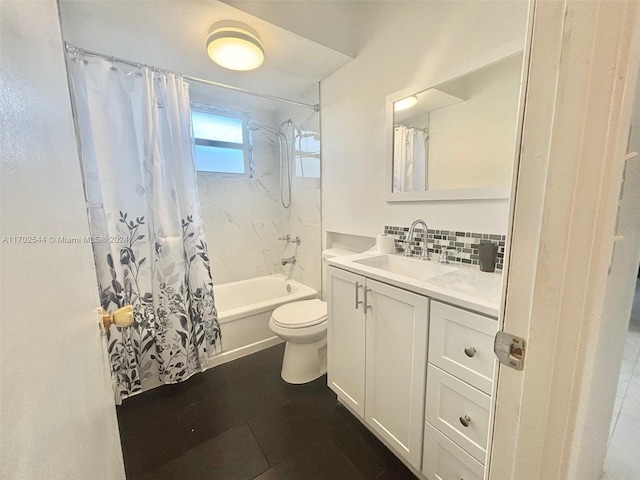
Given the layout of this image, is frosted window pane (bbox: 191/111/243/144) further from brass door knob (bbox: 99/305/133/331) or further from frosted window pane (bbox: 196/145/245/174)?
brass door knob (bbox: 99/305/133/331)

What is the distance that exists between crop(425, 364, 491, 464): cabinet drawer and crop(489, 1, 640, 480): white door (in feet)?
1.61

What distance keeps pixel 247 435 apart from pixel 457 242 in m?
1.54

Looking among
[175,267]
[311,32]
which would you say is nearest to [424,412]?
[175,267]

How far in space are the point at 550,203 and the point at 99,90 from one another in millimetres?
2122

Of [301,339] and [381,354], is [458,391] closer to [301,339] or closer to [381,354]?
[381,354]

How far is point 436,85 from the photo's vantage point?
1473 millimetres

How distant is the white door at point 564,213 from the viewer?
1.19 feet

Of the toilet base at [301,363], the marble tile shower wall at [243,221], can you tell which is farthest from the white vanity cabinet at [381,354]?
the marble tile shower wall at [243,221]

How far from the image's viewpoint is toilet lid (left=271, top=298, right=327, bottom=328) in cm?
178

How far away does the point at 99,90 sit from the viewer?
60.5 inches

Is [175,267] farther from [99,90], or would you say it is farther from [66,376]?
[66,376]

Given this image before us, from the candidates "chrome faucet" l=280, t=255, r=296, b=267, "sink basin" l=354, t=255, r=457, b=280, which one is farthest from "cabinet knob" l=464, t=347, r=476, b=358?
"chrome faucet" l=280, t=255, r=296, b=267

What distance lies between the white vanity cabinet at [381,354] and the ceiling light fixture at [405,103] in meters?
1.07

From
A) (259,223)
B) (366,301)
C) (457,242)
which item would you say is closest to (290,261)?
(259,223)
